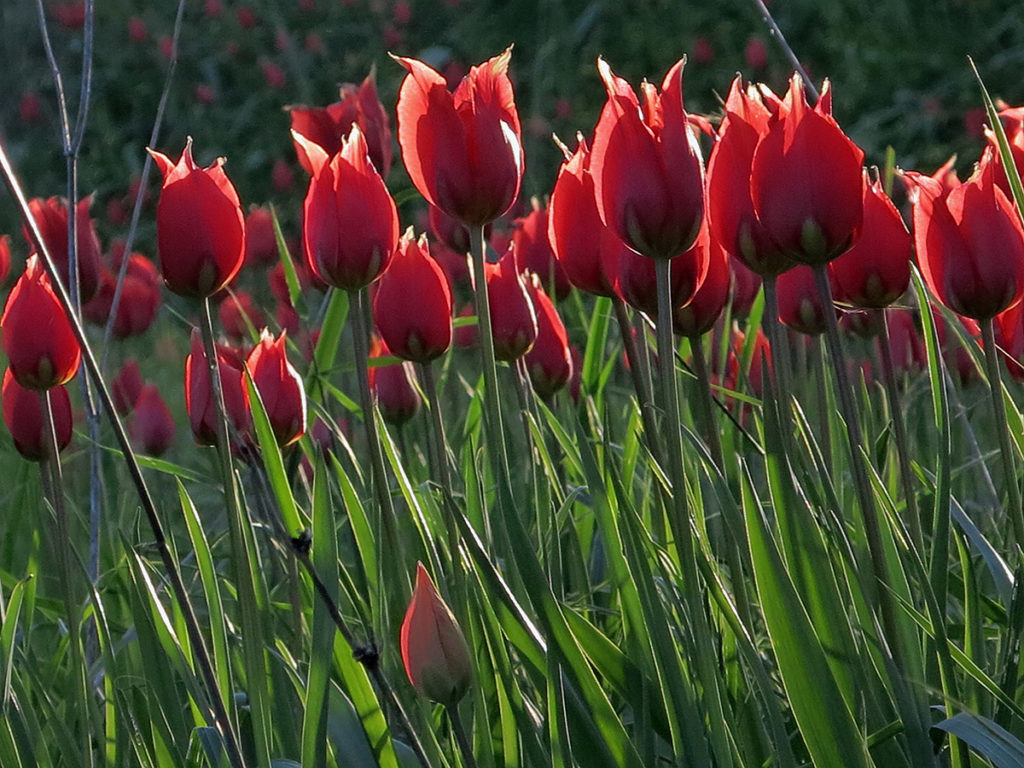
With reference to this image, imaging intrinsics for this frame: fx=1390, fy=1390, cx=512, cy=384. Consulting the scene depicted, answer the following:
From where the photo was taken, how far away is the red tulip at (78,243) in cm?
165

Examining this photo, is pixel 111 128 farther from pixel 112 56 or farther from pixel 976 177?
pixel 976 177

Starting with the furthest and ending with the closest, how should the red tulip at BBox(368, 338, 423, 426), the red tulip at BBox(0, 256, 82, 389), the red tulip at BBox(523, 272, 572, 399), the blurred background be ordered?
the blurred background → the red tulip at BBox(368, 338, 423, 426) → the red tulip at BBox(523, 272, 572, 399) → the red tulip at BBox(0, 256, 82, 389)

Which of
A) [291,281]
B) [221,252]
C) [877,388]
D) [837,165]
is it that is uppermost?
[837,165]

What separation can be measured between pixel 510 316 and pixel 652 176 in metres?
0.38

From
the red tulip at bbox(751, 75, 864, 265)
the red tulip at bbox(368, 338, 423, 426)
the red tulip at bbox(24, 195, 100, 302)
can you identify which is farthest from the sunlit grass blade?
the red tulip at bbox(24, 195, 100, 302)

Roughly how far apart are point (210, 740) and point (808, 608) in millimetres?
366

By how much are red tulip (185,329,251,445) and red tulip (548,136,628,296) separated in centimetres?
26

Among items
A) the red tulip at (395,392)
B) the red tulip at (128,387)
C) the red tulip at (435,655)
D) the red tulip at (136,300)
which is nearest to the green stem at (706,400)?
the red tulip at (435,655)

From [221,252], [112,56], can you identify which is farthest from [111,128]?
[221,252]

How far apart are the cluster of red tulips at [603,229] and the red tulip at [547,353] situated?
9cm

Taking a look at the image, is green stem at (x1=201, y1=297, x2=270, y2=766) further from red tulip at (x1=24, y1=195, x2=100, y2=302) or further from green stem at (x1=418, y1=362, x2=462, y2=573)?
red tulip at (x1=24, y1=195, x2=100, y2=302)

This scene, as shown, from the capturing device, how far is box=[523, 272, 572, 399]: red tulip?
126cm

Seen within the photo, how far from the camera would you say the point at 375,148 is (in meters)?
1.63

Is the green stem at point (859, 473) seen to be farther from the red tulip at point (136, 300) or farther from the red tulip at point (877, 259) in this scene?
the red tulip at point (136, 300)
